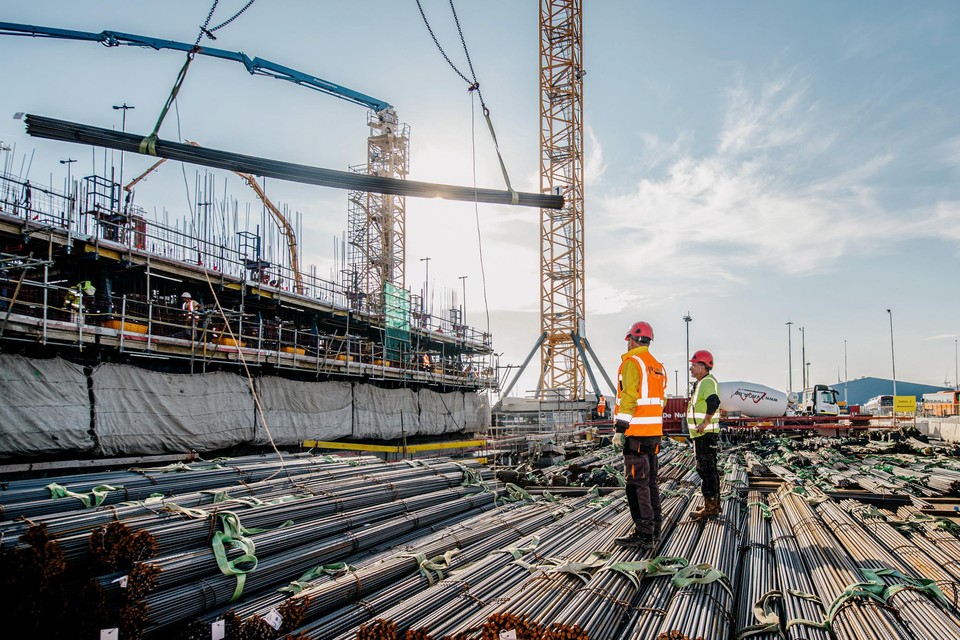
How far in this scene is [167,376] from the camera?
51.3ft

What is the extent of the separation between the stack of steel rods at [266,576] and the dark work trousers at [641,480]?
2.43 metres

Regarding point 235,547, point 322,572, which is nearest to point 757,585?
point 322,572

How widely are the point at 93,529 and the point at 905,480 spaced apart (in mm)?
11036

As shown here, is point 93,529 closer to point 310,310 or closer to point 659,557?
point 659,557

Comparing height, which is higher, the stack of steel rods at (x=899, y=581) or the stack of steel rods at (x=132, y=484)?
the stack of steel rods at (x=132, y=484)

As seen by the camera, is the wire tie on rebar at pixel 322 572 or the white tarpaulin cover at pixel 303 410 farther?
the white tarpaulin cover at pixel 303 410

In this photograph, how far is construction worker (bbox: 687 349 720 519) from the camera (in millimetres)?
6355

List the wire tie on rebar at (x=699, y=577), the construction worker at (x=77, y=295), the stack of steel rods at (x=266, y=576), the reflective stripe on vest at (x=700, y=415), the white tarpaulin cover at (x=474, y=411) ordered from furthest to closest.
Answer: the white tarpaulin cover at (x=474, y=411), the construction worker at (x=77, y=295), the reflective stripe on vest at (x=700, y=415), the wire tie on rebar at (x=699, y=577), the stack of steel rods at (x=266, y=576)

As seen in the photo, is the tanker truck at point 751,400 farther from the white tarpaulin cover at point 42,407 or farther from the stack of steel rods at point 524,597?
the white tarpaulin cover at point 42,407

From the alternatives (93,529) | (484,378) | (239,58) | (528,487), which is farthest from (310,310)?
(93,529)

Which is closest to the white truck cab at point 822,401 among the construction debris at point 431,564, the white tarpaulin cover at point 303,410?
the white tarpaulin cover at point 303,410

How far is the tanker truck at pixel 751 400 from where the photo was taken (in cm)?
2470

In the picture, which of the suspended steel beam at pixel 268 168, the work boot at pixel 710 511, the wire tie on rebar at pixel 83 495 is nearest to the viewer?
the wire tie on rebar at pixel 83 495

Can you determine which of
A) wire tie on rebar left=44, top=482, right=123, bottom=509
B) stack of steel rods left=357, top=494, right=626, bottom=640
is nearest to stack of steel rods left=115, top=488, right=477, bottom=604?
wire tie on rebar left=44, top=482, right=123, bottom=509
